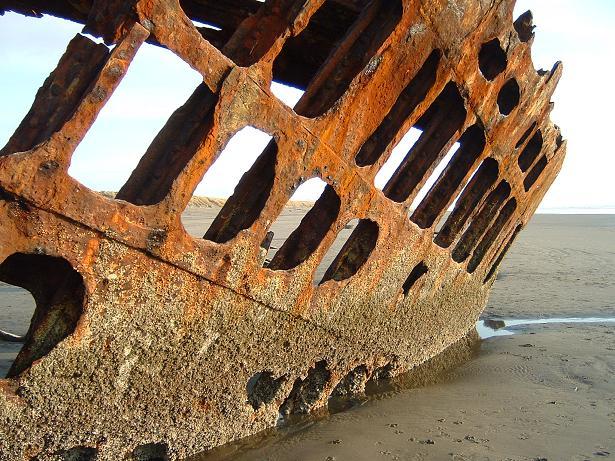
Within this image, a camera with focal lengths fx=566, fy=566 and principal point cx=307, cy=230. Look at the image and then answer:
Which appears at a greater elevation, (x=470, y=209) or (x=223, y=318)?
(x=470, y=209)

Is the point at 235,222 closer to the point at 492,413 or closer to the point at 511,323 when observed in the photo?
the point at 492,413

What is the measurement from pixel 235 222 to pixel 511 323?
22.0ft

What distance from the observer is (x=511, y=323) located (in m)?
8.99

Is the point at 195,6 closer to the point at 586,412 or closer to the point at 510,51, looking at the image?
the point at 510,51

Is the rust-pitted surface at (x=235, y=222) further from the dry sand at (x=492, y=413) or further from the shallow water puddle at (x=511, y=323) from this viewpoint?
A: the shallow water puddle at (x=511, y=323)

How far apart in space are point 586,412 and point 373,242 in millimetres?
2261

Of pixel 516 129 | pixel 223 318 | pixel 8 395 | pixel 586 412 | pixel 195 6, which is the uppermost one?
pixel 516 129

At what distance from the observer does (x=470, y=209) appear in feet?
20.4

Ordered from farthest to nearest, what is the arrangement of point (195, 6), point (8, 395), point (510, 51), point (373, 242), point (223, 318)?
point (510, 51) → point (373, 242) → point (195, 6) → point (223, 318) → point (8, 395)

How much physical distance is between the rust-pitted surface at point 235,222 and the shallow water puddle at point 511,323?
10.4 feet

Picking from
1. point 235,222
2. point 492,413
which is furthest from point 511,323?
point 235,222

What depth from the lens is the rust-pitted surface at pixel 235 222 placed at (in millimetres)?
2623

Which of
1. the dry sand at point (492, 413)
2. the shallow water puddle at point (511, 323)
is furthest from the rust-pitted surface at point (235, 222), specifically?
the shallow water puddle at point (511, 323)

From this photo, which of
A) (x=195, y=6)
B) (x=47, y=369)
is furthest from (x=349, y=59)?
(x=47, y=369)
